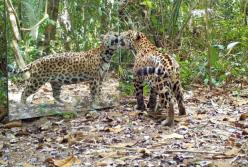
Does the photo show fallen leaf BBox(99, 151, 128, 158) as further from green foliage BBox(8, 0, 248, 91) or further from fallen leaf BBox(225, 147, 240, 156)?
green foliage BBox(8, 0, 248, 91)

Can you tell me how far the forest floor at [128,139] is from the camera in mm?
4223

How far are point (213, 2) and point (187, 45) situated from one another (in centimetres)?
148

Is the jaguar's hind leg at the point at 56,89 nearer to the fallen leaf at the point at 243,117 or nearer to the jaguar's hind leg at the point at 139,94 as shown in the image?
the jaguar's hind leg at the point at 139,94

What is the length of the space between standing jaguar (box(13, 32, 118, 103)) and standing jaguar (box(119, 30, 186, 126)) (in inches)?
10.7

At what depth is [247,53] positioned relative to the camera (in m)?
8.80

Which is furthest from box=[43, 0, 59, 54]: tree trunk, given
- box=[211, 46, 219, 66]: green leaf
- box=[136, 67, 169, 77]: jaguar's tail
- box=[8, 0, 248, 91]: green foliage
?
box=[211, 46, 219, 66]: green leaf

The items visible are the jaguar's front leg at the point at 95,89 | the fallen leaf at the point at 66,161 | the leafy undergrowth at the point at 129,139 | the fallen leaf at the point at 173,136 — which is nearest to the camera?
the fallen leaf at the point at 66,161

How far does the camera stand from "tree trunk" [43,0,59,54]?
19.8 ft

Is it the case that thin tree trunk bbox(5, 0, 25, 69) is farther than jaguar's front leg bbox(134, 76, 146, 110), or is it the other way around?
jaguar's front leg bbox(134, 76, 146, 110)

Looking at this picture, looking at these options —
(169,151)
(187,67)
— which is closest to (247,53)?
(187,67)

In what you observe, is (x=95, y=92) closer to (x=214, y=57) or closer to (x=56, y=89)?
(x=56, y=89)

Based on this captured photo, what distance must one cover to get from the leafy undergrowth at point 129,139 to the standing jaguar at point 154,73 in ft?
0.77

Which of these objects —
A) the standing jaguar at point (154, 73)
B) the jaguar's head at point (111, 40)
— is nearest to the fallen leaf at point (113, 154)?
the standing jaguar at point (154, 73)

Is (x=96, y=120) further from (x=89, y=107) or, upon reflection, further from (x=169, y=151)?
(x=169, y=151)
